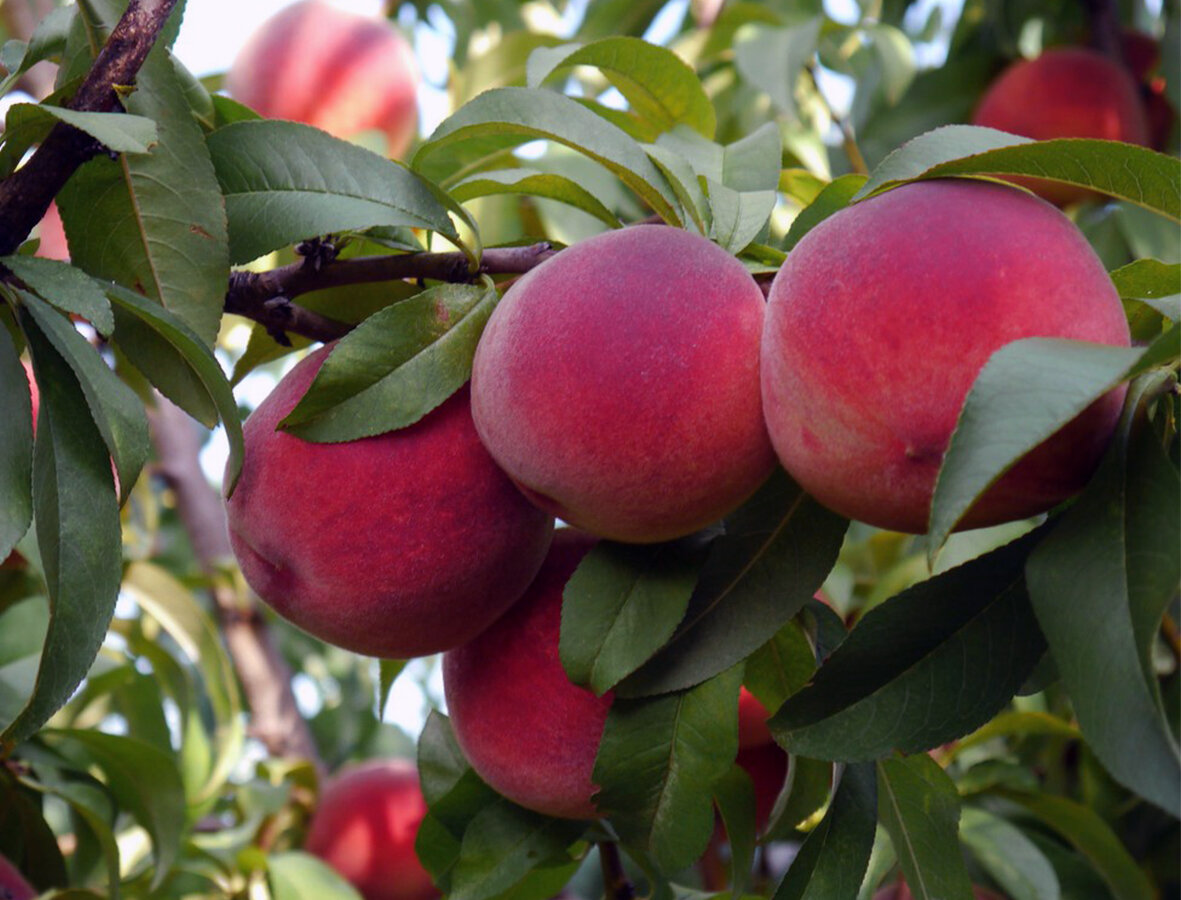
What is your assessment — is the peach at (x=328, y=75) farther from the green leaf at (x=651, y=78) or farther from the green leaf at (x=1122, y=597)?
the green leaf at (x=1122, y=597)

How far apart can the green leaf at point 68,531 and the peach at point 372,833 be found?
1026 millimetres

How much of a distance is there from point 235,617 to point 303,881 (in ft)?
2.08

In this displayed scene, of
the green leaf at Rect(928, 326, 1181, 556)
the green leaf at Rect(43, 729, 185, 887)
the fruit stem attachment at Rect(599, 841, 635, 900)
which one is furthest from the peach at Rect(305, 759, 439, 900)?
the green leaf at Rect(928, 326, 1181, 556)

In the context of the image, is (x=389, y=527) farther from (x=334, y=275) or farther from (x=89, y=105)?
(x=89, y=105)

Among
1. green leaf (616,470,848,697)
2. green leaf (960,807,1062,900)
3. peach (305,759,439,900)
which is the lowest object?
peach (305,759,439,900)

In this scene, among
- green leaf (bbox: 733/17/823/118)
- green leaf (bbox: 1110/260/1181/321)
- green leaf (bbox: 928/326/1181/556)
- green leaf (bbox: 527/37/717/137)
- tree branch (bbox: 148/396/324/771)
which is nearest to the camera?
green leaf (bbox: 928/326/1181/556)

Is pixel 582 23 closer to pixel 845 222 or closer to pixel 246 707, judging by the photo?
pixel 246 707

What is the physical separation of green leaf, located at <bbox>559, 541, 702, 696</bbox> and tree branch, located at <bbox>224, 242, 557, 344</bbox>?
20cm

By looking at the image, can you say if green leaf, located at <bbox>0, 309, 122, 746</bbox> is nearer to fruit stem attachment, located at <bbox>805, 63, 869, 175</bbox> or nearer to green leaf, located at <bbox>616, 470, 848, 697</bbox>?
green leaf, located at <bbox>616, 470, 848, 697</bbox>

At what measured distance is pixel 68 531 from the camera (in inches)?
28.0

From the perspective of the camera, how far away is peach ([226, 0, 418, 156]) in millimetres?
1959

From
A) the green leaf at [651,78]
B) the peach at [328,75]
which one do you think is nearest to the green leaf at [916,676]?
the green leaf at [651,78]

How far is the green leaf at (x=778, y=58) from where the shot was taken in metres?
1.61

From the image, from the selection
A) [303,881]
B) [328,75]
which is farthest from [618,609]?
[328,75]
